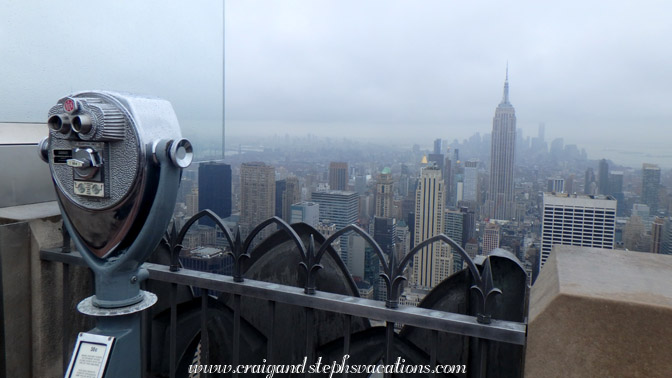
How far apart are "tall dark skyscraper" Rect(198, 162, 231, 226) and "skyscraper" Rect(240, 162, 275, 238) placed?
4.2 inches

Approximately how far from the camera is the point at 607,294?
1.40 m

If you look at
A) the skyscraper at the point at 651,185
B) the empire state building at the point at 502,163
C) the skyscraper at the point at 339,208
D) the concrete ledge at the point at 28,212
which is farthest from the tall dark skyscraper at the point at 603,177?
the concrete ledge at the point at 28,212

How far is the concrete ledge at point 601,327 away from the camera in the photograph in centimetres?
134

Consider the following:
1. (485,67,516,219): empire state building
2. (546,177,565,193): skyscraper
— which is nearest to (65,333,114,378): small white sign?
(485,67,516,219): empire state building

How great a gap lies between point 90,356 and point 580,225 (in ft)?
7.22

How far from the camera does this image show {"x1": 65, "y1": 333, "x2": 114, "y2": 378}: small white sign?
1.64 metres

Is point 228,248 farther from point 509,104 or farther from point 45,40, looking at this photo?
point 509,104

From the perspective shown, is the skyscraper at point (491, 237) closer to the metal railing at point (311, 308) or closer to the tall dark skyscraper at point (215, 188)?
the metal railing at point (311, 308)

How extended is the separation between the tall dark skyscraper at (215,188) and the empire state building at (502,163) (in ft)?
5.39

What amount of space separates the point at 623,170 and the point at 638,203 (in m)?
0.64

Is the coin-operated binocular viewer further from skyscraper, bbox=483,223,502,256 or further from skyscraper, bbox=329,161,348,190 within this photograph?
skyscraper, bbox=329,161,348,190

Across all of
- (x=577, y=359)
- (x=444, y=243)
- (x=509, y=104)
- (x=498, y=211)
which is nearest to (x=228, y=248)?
(x=444, y=243)

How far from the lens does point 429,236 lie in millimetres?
1815

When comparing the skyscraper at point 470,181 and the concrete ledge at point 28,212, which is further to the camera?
the skyscraper at point 470,181
